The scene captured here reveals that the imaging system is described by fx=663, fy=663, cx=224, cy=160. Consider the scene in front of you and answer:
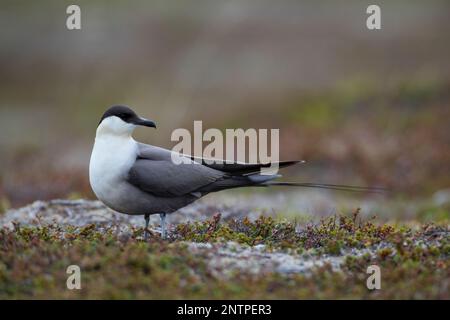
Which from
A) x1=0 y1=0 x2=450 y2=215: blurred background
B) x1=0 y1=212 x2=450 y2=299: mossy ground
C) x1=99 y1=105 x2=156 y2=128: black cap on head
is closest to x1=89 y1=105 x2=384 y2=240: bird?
x1=99 y1=105 x2=156 y2=128: black cap on head

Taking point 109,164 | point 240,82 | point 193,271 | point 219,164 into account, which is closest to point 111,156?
point 109,164

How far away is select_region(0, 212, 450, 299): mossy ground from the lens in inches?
211

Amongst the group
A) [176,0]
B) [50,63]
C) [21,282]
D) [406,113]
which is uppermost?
[176,0]

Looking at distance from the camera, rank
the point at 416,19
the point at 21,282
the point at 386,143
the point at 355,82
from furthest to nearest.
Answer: the point at 416,19 → the point at 355,82 → the point at 386,143 → the point at 21,282

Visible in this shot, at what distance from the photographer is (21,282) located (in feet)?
17.9

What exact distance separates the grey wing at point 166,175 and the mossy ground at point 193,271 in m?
0.83

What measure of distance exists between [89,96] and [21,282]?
735 inches

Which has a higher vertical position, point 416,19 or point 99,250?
point 416,19

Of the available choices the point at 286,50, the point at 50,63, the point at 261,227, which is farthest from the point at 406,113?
the point at 50,63

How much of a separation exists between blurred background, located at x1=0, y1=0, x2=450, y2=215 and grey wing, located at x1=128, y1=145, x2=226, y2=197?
14.6 ft

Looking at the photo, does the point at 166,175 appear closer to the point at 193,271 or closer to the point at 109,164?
the point at 109,164

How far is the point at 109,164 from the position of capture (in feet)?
23.6

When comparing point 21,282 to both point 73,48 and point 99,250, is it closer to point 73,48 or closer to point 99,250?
point 99,250

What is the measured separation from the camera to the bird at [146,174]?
23.5 ft
